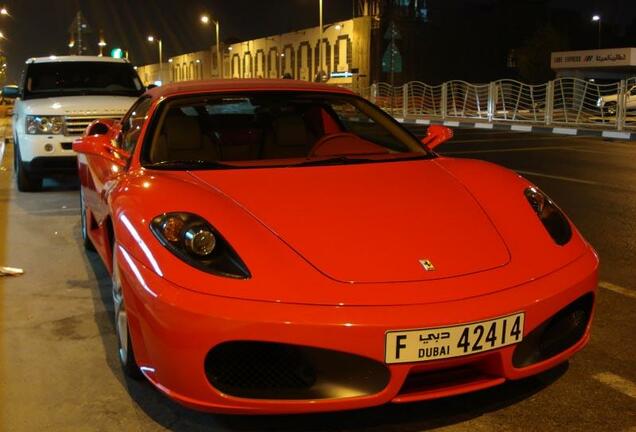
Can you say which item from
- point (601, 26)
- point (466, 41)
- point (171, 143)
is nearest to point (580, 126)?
point (171, 143)

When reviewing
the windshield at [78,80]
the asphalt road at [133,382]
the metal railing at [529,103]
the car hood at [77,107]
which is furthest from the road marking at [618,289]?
the metal railing at [529,103]

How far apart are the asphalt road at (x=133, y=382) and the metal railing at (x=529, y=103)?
13.0 meters

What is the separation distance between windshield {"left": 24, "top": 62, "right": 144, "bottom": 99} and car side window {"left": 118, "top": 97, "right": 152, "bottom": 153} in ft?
15.5

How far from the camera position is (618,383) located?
3.06m

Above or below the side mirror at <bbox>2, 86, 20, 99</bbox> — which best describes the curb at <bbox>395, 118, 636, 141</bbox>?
below

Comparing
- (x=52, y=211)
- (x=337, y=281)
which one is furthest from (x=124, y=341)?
(x=52, y=211)

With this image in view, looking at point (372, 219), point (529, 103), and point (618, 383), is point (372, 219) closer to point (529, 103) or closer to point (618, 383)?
point (618, 383)

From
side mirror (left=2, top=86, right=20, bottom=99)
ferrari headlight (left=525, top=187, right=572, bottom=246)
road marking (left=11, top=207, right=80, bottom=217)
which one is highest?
side mirror (left=2, top=86, right=20, bottom=99)

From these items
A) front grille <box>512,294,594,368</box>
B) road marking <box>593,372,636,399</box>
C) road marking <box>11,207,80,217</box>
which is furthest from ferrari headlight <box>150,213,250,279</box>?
road marking <box>11,207,80,217</box>

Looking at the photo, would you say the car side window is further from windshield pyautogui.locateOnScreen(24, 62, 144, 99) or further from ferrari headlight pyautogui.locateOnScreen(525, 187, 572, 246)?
windshield pyautogui.locateOnScreen(24, 62, 144, 99)

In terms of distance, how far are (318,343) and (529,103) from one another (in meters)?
20.0

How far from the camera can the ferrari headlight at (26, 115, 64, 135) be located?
8336 millimetres

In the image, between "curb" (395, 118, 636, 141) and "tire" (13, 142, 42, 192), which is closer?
"tire" (13, 142, 42, 192)

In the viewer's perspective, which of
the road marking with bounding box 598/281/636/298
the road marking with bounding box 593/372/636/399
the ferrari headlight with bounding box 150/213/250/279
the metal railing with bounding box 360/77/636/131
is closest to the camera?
the ferrari headlight with bounding box 150/213/250/279
